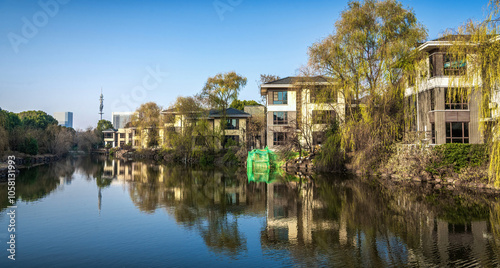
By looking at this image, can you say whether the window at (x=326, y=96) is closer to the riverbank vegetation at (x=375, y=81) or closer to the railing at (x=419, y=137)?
the riverbank vegetation at (x=375, y=81)

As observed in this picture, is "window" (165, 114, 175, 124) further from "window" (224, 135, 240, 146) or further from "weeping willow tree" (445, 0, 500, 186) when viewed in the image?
"weeping willow tree" (445, 0, 500, 186)

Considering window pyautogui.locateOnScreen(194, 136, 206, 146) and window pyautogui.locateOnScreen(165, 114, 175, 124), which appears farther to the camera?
window pyautogui.locateOnScreen(165, 114, 175, 124)

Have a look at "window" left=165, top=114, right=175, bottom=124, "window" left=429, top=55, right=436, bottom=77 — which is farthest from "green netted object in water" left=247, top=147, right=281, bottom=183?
"window" left=165, top=114, right=175, bottom=124

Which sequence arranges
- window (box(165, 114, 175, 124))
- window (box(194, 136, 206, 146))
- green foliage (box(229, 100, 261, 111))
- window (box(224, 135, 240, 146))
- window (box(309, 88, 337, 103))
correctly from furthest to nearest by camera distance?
green foliage (box(229, 100, 261, 111)), window (box(165, 114, 175, 124)), window (box(224, 135, 240, 146)), window (box(194, 136, 206, 146)), window (box(309, 88, 337, 103))

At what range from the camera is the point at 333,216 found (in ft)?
37.8

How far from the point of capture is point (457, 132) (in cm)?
2227

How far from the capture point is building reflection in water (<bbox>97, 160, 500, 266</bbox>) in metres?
7.64

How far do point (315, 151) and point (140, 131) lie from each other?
36639 mm

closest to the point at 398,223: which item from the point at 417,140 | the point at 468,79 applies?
the point at 468,79

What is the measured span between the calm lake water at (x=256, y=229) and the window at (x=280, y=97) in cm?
2055

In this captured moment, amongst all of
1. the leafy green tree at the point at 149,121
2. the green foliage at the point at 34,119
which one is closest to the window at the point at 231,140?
the leafy green tree at the point at 149,121

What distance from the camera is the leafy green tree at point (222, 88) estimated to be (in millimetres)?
44500

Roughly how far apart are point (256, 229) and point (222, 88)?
118 ft

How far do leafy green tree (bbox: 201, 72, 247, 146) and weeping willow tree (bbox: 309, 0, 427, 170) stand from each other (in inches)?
803
